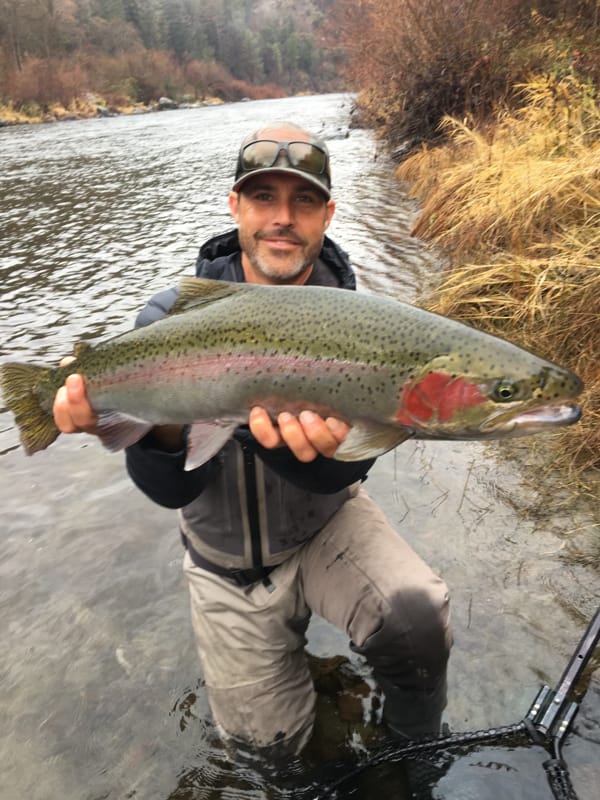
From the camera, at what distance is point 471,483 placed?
392cm

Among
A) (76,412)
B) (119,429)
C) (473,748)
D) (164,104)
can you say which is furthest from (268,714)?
(164,104)

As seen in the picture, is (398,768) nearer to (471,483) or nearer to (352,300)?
(352,300)

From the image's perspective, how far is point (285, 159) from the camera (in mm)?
2523

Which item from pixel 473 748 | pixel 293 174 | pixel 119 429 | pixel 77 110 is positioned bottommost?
pixel 473 748

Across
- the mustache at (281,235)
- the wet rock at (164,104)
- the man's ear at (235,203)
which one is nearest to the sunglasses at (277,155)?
the man's ear at (235,203)

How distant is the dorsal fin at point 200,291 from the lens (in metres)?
2.07

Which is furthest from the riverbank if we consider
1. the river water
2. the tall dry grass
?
the river water

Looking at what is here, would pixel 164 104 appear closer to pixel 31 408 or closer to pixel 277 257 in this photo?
pixel 277 257

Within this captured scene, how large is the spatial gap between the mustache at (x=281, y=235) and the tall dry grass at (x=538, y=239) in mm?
2257

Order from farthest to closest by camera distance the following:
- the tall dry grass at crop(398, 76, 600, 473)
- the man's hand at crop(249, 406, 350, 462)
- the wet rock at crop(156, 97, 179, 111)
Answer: the wet rock at crop(156, 97, 179, 111), the tall dry grass at crop(398, 76, 600, 473), the man's hand at crop(249, 406, 350, 462)

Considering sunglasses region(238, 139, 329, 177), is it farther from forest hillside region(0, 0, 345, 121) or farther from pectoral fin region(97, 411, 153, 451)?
forest hillside region(0, 0, 345, 121)

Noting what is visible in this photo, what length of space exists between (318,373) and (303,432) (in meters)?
0.19

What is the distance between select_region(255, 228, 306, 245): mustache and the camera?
253 cm

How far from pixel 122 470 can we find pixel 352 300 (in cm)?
318
